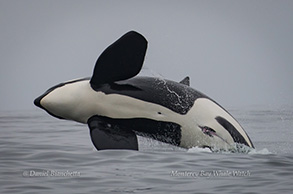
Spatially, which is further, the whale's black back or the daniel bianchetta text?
the whale's black back

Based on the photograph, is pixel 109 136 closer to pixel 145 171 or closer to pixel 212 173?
pixel 145 171

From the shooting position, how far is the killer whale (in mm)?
11195

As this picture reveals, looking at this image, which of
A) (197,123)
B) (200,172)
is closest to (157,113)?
(197,123)

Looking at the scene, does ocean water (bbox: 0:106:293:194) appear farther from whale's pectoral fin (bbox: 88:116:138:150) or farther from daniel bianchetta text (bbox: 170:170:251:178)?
whale's pectoral fin (bbox: 88:116:138:150)

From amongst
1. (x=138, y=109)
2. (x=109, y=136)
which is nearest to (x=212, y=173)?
(x=138, y=109)

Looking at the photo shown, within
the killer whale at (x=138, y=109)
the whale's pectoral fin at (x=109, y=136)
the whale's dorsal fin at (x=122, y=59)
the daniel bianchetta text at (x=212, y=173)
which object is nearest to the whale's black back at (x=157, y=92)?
the killer whale at (x=138, y=109)

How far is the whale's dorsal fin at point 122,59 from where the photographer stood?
435 inches

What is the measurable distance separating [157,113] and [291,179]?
2.83 m

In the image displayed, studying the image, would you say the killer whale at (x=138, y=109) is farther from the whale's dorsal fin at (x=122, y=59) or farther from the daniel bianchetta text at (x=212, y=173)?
the daniel bianchetta text at (x=212, y=173)
